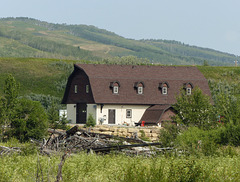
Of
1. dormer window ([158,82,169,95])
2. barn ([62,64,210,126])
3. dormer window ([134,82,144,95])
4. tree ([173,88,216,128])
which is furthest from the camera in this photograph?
dormer window ([158,82,169,95])

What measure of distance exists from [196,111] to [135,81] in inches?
950

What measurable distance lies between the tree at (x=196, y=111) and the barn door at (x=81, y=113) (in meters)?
24.2

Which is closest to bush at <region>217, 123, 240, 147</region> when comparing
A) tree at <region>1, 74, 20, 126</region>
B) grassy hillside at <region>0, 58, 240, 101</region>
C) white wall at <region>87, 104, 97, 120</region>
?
tree at <region>1, 74, 20, 126</region>

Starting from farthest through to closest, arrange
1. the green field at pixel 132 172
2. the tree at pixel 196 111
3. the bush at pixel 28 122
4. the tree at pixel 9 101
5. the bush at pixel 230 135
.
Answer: the tree at pixel 9 101 < the bush at pixel 28 122 < the tree at pixel 196 111 < the bush at pixel 230 135 < the green field at pixel 132 172

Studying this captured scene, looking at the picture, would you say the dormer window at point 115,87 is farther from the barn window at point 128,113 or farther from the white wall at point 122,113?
the barn window at point 128,113

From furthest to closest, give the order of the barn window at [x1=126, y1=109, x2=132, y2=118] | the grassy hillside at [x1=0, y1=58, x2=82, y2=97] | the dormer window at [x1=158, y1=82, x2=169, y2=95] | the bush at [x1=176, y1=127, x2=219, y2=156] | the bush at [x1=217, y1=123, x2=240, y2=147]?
the grassy hillside at [x1=0, y1=58, x2=82, y2=97]
the dormer window at [x1=158, y1=82, x2=169, y2=95]
the barn window at [x1=126, y1=109, x2=132, y2=118]
the bush at [x1=217, y1=123, x2=240, y2=147]
the bush at [x1=176, y1=127, x2=219, y2=156]

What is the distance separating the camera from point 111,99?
173 feet

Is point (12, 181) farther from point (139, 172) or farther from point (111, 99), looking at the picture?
point (111, 99)

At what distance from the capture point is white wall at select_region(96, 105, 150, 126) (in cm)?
5250

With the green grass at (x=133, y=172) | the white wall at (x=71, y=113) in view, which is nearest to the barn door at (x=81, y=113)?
the white wall at (x=71, y=113)

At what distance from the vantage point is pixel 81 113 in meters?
55.2

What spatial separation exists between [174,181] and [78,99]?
141 feet

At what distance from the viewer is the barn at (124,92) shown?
52.5 m

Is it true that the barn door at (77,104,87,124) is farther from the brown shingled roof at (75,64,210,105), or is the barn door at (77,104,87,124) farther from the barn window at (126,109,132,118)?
the barn window at (126,109,132,118)
